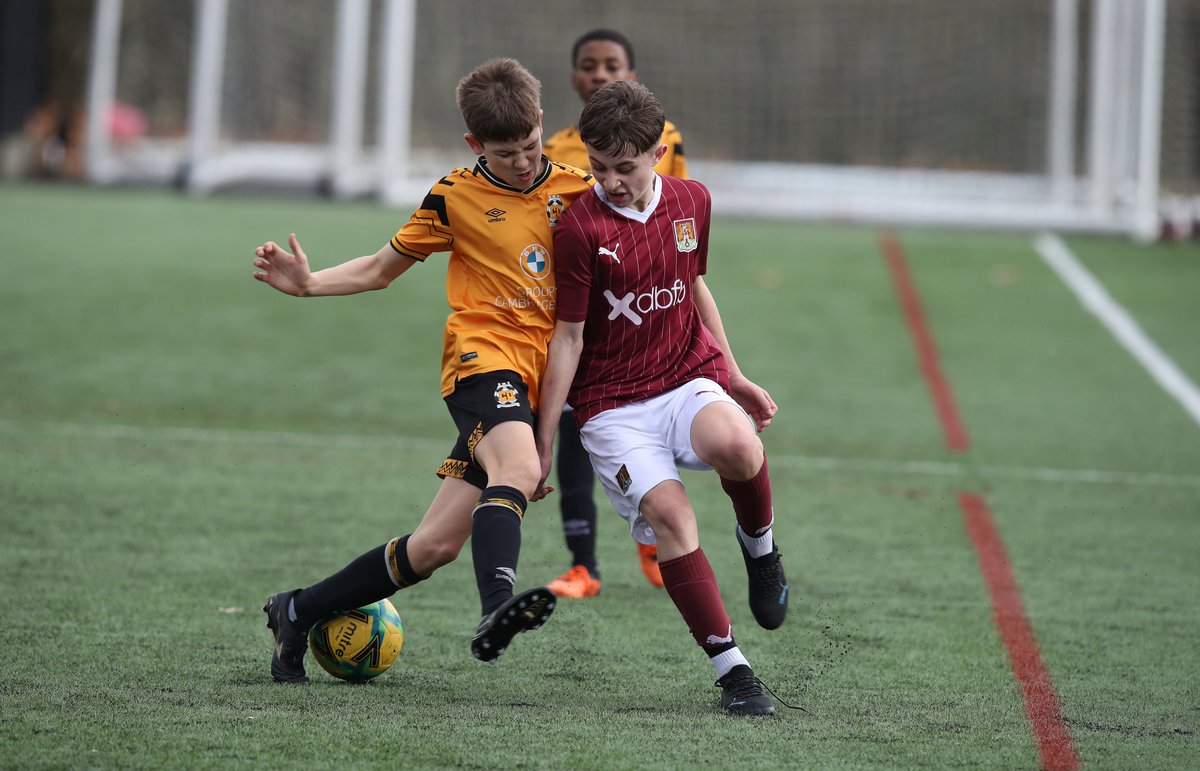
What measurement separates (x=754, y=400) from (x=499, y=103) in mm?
1163

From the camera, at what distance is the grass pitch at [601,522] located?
11.6 feet

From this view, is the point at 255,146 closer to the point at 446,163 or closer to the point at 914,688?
the point at 446,163

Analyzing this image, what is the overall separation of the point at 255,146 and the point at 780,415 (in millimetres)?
9109

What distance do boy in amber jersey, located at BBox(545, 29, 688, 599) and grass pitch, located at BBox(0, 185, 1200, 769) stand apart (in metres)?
0.14

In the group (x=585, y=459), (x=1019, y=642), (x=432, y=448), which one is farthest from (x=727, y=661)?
Answer: (x=432, y=448)

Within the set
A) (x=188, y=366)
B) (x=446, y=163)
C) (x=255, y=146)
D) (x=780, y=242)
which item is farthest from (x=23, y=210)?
(x=780, y=242)

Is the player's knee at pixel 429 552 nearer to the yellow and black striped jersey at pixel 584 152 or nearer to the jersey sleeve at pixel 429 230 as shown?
the jersey sleeve at pixel 429 230

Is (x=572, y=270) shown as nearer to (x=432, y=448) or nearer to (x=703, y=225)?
(x=703, y=225)

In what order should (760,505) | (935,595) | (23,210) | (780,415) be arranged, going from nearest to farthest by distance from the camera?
(760,505), (935,595), (780,415), (23,210)

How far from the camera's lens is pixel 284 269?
3902mm

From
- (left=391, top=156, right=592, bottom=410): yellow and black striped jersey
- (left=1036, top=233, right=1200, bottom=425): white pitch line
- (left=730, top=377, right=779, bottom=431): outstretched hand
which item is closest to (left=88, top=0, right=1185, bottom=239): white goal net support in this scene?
(left=1036, top=233, right=1200, bottom=425): white pitch line

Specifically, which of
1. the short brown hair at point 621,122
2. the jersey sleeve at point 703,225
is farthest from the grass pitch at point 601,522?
the short brown hair at point 621,122

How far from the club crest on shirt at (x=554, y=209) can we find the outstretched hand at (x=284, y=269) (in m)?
0.69

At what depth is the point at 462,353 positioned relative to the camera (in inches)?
151
